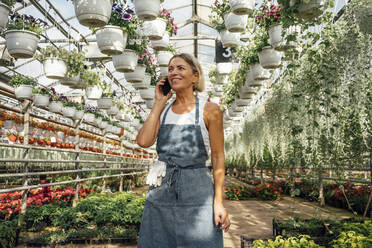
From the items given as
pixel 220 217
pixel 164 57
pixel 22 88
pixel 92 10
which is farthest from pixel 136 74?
pixel 220 217

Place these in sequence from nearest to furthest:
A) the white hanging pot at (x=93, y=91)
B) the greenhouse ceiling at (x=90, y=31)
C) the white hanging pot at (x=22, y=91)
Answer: the white hanging pot at (x=22, y=91)
the white hanging pot at (x=93, y=91)
the greenhouse ceiling at (x=90, y=31)

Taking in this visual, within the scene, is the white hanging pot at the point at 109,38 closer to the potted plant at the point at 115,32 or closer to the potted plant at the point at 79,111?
the potted plant at the point at 115,32

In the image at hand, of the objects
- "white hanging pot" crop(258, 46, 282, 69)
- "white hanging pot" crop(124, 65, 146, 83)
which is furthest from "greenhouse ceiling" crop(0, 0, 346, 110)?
"white hanging pot" crop(258, 46, 282, 69)

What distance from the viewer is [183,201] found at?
3.94 ft

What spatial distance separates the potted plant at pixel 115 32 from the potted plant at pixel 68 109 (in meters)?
4.17

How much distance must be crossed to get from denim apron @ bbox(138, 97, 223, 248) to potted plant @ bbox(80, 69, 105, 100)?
3081mm

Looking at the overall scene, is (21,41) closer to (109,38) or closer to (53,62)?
(109,38)

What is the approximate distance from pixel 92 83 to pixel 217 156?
3490mm

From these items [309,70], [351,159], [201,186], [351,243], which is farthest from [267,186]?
[201,186]

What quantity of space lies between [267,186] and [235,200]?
0.93 meters

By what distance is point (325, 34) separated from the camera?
232 cm

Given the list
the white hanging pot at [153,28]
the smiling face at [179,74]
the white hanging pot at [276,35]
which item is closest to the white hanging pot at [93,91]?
the white hanging pot at [153,28]

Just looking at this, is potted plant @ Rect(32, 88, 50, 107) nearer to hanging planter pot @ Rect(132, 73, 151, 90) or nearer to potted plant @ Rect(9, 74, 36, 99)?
potted plant @ Rect(9, 74, 36, 99)

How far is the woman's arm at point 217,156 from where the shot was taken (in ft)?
3.94
